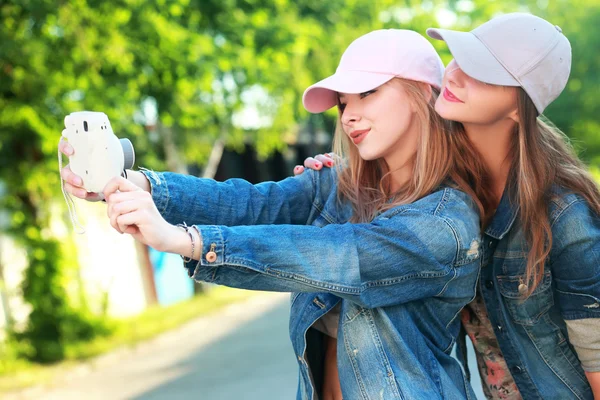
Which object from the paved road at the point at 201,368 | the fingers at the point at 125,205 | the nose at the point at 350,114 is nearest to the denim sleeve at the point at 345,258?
the fingers at the point at 125,205

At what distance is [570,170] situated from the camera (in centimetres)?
209

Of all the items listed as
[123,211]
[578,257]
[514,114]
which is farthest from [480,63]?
[123,211]

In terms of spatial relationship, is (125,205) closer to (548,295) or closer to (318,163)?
(318,163)

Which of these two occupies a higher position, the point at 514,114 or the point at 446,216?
the point at 514,114

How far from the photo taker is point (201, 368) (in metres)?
8.05

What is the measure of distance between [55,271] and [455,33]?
7899 mm

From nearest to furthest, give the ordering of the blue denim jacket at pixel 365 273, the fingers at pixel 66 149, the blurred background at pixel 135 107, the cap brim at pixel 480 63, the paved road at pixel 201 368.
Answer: the blue denim jacket at pixel 365 273 < the fingers at pixel 66 149 < the cap brim at pixel 480 63 < the paved road at pixel 201 368 < the blurred background at pixel 135 107

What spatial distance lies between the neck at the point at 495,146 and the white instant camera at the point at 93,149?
0.98m

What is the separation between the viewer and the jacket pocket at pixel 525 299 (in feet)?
6.93

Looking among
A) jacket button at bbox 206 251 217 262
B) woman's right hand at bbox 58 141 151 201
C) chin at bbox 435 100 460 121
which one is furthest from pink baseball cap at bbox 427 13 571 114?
woman's right hand at bbox 58 141 151 201

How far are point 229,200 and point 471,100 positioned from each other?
74 cm

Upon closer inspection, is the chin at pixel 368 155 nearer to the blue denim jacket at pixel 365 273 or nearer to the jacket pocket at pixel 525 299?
the blue denim jacket at pixel 365 273

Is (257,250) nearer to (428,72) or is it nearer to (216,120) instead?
(428,72)

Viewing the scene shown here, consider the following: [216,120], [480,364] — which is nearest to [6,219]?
[216,120]
